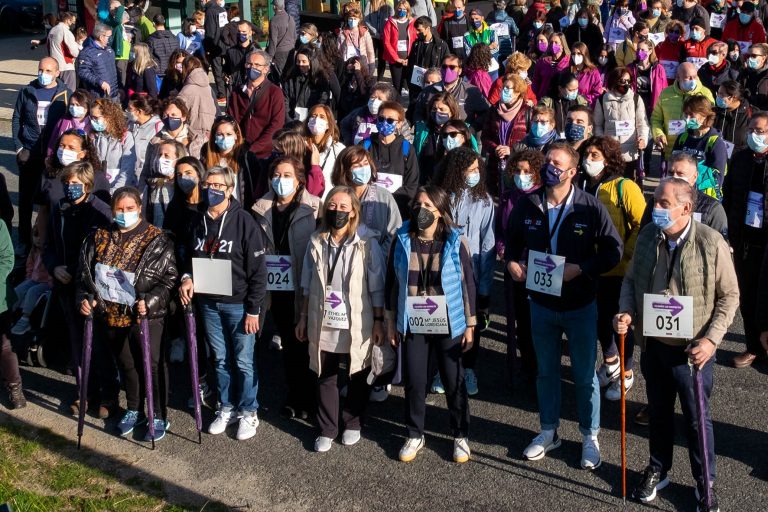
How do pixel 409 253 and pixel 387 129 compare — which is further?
pixel 387 129

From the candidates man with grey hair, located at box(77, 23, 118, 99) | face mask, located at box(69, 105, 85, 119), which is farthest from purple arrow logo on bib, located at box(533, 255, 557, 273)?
man with grey hair, located at box(77, 23, 118, 99)

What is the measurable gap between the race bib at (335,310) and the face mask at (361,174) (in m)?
1.07

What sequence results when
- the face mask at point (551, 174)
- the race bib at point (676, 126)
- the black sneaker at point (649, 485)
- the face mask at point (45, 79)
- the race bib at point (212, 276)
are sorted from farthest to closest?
the face mask at point (45, 79) → the race bib at point (676, 126) → the race bib at point (212, 276) → the face mask at point (551, 174) → the black sneaker at point (649, 485)

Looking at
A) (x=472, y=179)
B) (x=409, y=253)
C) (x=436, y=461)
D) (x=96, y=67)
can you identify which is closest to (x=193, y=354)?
(x=409, y=253)

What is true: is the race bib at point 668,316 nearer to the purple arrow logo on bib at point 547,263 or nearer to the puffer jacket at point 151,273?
the purple arrow logo on bib at point 547,263

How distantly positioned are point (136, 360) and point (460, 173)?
2571 mm

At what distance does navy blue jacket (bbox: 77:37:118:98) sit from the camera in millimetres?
13305

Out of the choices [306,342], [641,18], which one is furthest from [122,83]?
[306,342]

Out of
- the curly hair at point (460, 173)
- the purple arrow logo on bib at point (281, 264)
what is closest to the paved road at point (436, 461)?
the purple arrow logo on bib at point (281, 264)

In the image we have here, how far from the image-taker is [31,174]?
35.2 feet

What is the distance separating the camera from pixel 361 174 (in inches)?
284

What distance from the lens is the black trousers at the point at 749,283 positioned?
7766 mm

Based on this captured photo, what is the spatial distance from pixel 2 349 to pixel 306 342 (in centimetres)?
223

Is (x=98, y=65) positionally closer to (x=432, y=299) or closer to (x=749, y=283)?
(x=432, y=299)
